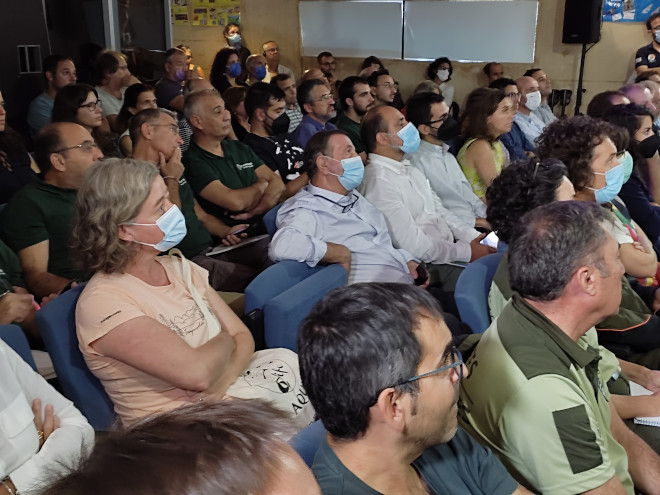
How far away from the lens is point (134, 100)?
4.83m

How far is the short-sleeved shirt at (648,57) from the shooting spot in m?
8.15

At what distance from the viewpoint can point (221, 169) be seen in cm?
381

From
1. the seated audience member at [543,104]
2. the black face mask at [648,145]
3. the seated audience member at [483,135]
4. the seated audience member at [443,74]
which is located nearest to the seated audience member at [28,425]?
the seated audience member at [483,135]

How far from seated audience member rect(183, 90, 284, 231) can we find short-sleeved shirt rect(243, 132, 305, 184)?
0.38 meters

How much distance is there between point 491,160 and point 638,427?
2576 millimetres

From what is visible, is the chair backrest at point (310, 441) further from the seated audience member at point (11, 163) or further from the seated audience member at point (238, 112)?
the seated audience member at point (238, 112)

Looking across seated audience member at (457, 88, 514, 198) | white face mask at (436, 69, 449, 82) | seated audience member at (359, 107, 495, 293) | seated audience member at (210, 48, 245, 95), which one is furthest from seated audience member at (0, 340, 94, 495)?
white face mask at (436, 69, 449, 82)

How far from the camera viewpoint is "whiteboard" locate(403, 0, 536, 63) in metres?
8.95

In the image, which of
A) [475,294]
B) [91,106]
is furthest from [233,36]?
[475,294]

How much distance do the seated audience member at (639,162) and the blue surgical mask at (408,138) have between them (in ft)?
3.63

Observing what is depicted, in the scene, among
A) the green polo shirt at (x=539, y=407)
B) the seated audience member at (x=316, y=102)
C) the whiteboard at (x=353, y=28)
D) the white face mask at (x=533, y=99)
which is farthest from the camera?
the whiteboard at (x=353, y=28)

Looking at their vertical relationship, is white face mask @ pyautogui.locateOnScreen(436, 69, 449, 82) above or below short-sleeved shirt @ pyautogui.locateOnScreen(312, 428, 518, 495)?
above

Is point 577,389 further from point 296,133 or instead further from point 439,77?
point 439,77

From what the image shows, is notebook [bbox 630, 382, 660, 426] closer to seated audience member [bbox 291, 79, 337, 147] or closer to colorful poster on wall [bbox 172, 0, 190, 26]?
seated audience member [bbox 291, 79, 337, 147]
